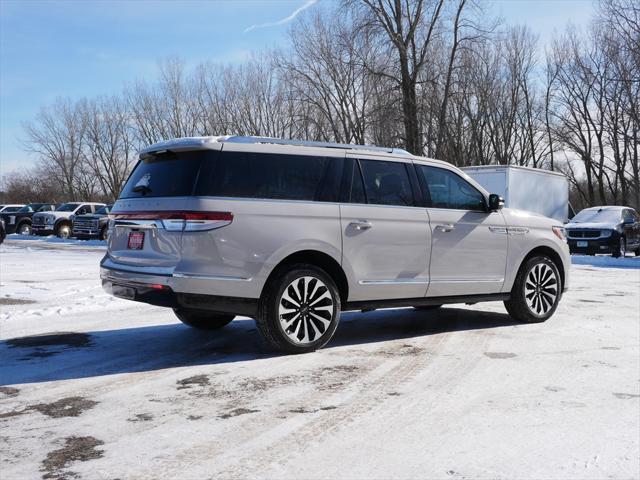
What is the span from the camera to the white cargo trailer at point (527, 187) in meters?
19.3

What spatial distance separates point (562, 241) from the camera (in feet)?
26.4

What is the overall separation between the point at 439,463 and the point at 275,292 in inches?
101

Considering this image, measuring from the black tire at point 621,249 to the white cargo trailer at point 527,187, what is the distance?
253 cm

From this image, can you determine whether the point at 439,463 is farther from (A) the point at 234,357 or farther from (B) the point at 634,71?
(B) the point at 634,71

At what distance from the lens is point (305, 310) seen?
19.0ft

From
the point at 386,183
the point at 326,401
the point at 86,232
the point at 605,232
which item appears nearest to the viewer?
the point at 326,401

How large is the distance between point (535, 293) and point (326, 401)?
419 centimetres

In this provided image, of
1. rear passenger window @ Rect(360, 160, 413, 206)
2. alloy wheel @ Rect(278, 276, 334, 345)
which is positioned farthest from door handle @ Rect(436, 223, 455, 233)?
alloy wheel @ Rect(278, 276, 334, 345)

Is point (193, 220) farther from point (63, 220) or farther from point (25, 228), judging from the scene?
point (25, 228)

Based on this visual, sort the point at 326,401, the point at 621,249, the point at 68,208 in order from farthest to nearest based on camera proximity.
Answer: the point at 68,208
the point at 621,249
the point at 326,401

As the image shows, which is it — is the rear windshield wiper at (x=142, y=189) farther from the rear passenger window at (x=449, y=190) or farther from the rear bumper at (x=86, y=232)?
the rear bumper at (x=86, y=232)

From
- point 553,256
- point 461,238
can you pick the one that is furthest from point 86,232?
point 461,238

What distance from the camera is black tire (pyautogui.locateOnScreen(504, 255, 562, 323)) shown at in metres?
7.52

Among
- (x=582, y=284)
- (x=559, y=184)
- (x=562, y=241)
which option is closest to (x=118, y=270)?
(x=562, y=241)
